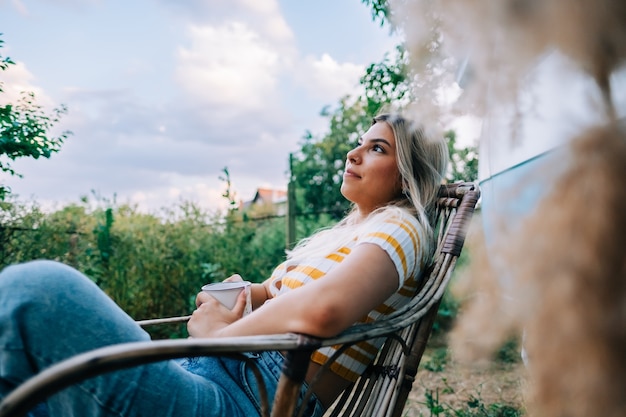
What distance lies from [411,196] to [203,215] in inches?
129

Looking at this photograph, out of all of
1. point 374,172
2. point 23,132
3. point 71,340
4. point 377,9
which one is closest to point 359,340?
point 71,340

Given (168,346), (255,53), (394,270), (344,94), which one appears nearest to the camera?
(168,346)

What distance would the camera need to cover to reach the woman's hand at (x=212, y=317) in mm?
1490

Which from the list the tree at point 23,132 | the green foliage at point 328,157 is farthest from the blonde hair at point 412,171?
the green foliage at point 328,157

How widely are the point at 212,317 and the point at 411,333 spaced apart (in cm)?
63

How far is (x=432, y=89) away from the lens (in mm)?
800

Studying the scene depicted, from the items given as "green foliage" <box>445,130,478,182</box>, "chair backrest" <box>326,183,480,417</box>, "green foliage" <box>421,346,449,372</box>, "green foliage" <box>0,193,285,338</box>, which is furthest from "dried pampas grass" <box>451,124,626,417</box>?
"green foliage" <box>445,130,478,182</box>

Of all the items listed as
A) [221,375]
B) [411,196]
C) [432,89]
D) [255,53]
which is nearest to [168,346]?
[221,375]

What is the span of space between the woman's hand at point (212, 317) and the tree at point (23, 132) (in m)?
1.92

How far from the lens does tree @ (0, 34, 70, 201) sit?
9.27 ft

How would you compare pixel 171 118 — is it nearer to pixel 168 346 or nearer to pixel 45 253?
pixel 45 253

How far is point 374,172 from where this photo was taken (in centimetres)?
194

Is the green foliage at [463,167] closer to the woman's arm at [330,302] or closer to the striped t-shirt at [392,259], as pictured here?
the striped t-shirt at [392,259]

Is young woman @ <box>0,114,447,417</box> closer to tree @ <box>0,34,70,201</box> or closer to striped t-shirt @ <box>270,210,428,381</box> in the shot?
striped t-shirt @ <box>270,210,428,381</box>
